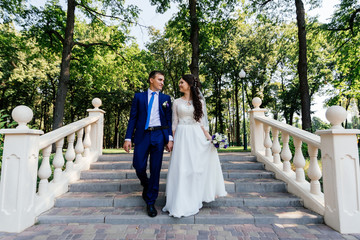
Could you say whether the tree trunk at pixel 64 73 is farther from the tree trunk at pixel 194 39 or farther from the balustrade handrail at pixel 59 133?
the tree trunk at pixel 194 39

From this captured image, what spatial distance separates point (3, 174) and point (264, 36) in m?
22.1

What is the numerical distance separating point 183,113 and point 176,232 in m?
1.70

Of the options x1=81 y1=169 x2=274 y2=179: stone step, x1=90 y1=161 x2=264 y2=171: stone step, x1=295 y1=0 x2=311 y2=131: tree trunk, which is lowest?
x1=81 y1=169 x2=274 y2=179: stone step

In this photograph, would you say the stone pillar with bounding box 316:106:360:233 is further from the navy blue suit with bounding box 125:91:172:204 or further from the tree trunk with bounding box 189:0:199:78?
the tree trunk with bounding box 189:0:199:78

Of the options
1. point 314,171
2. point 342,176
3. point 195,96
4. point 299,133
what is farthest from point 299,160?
point 195,96

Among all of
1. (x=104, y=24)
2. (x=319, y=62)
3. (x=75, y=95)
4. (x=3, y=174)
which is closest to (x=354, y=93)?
(x=319, y=62)

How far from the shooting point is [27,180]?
290 centimetres

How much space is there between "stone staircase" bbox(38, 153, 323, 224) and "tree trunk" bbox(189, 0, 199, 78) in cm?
536

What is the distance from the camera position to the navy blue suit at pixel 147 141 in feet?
10.3

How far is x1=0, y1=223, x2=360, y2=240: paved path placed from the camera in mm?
2574

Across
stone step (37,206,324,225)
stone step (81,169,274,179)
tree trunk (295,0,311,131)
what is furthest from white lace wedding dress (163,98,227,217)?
tree trunk (295,0,311,131)

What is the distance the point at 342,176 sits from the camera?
2.72 m

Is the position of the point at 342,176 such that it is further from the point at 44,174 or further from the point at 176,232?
the point at 44,174

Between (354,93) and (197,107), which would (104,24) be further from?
(354,93)
